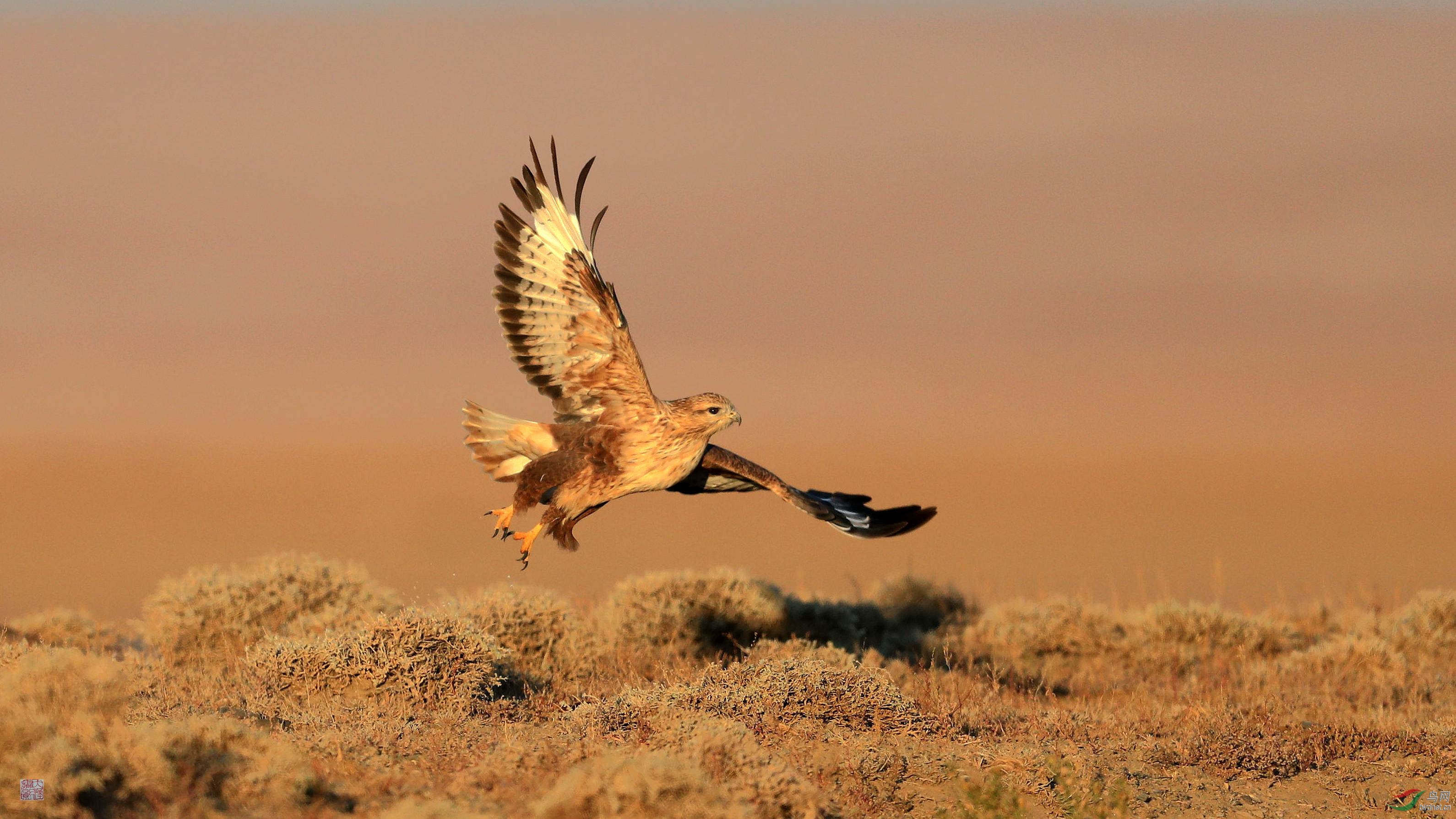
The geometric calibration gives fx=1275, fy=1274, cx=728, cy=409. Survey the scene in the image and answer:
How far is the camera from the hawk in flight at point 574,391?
9188 millimetres

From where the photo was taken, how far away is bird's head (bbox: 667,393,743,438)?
9.16 metres

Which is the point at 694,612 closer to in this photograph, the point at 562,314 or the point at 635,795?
the point at 562,314

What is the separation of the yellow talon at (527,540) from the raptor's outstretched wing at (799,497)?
1.29 metres

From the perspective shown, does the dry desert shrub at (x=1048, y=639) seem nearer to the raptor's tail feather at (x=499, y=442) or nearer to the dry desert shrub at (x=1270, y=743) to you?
the dry desert shrub at (x=1270, y=743)

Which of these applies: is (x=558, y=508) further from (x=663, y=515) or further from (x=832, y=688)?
(x=663, y=515)

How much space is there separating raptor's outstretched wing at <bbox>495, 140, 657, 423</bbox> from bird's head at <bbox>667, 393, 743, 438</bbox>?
0.26 metres

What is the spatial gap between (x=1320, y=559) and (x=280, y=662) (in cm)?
2761

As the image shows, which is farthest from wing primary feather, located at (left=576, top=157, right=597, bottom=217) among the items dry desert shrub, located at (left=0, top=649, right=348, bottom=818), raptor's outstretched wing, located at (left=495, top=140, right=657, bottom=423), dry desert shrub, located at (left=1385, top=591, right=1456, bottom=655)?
dry desert shrub, located at (left=1385, top=591, right=1456, bottom=655)

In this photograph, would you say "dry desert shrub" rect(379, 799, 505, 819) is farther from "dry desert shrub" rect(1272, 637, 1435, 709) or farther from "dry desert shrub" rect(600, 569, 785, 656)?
"dry desert shrub" rect(1272, 637, 1435, 709)

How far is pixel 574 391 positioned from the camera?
9531 millimetres

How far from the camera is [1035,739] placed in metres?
8.41

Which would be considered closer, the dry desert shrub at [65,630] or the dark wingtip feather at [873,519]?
the dark wingtip feather at [873,519]

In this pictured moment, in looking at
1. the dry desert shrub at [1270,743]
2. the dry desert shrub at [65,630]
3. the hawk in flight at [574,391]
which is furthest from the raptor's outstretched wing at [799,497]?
the dry desert shrub at [65,630]

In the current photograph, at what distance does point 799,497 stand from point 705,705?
273 cm
